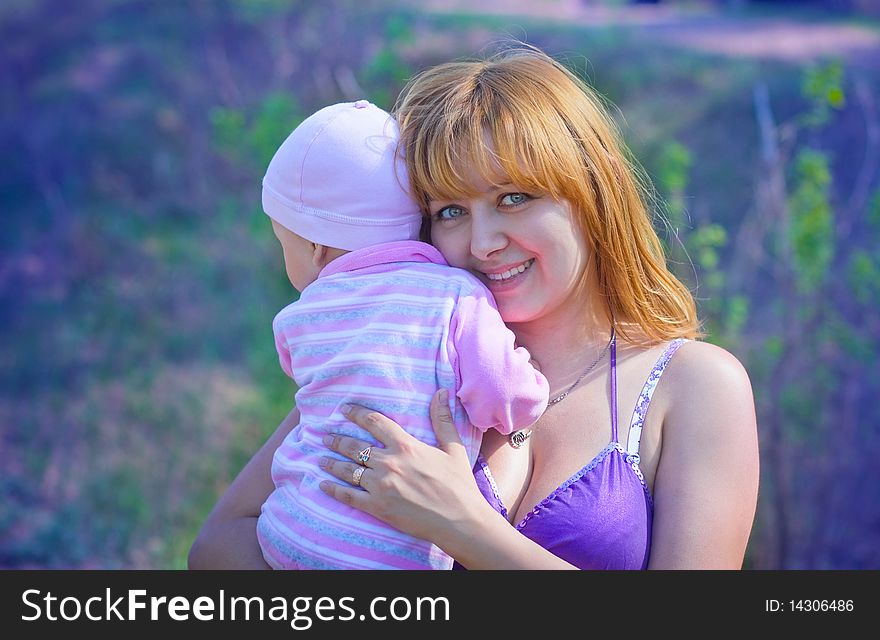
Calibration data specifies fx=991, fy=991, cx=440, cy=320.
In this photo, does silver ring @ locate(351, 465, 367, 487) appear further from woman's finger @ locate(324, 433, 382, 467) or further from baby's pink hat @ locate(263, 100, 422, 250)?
baby's pink hat @ locate(263, 100, 422, 250)

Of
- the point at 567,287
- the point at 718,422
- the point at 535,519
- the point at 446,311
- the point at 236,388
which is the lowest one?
the point at 535,519

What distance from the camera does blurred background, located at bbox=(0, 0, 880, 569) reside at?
16.2 ft

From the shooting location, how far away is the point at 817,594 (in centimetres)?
211

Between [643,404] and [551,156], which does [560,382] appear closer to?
[643,404]

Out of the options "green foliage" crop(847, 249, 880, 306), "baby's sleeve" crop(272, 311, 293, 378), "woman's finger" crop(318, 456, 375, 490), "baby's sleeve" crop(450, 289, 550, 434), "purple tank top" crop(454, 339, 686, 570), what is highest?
"green foliage" crop(847, 249, 880, 306)

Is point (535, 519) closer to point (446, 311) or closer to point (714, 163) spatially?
point (446, 311)

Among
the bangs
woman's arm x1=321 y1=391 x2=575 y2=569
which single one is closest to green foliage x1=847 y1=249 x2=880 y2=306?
the bangs

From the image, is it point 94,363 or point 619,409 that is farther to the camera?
point 94,363

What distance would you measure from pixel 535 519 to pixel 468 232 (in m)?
0.59

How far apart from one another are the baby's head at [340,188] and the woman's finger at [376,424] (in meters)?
0.34

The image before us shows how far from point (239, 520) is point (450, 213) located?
0.83 meters

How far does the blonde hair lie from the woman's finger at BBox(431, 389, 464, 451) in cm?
42

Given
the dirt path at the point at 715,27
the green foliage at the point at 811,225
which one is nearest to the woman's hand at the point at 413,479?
the green foliage at the point at 811,225

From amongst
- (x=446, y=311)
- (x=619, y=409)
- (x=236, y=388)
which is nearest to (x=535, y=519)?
(x=619, y=409)
